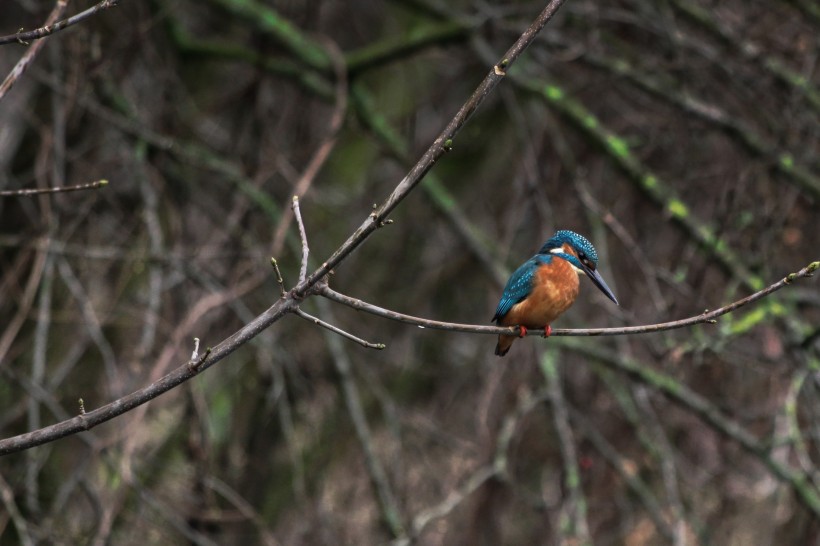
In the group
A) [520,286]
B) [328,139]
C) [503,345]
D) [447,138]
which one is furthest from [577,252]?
[328,139]

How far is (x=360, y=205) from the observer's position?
578 centimetres

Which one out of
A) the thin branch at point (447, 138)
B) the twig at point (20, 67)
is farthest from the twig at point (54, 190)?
the thin branch at point (447, 138)

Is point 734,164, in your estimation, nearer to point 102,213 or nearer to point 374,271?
point 374,271

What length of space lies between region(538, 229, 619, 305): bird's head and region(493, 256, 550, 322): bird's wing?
0.05 metres

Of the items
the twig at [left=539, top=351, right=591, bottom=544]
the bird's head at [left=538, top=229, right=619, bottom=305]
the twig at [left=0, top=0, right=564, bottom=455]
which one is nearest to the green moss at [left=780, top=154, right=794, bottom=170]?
the twig at [left=539, top=351, right=591, bottom=544]

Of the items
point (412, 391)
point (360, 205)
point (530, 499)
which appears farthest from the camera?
point (412, 391)

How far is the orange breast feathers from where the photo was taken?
2.80 meters

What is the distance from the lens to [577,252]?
2.78 m

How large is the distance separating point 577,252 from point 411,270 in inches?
136

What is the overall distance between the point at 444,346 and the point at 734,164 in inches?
82.6

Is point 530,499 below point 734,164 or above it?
below

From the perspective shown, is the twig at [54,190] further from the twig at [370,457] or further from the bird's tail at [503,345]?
the twig at [370,457]

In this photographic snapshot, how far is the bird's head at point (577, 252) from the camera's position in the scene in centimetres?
267

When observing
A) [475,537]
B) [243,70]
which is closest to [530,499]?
→ [475,537]
